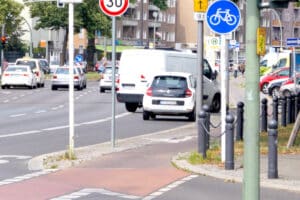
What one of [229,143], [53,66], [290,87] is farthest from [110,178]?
[53,66]

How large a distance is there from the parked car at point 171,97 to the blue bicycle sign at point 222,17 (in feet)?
43.1

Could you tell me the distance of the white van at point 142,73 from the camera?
33781 mm

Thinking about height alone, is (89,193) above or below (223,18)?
below

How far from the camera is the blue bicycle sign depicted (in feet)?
52.2

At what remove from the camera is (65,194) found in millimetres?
12375

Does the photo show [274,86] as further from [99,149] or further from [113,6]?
[113,6]

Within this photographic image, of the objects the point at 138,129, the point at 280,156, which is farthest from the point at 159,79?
the point at 280,156

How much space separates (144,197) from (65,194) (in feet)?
3.53

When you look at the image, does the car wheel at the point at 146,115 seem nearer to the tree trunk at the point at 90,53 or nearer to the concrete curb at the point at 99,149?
the concrete curb at the point at 99,149

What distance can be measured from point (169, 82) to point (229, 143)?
14649 millimetres

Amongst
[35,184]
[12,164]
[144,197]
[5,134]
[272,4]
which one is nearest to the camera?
[272,4]

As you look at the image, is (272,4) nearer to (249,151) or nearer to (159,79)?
(249,151)

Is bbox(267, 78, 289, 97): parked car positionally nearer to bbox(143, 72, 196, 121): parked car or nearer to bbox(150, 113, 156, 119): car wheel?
bbox(150, 113, 156, 119): car wheel

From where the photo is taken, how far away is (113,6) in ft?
60.2
